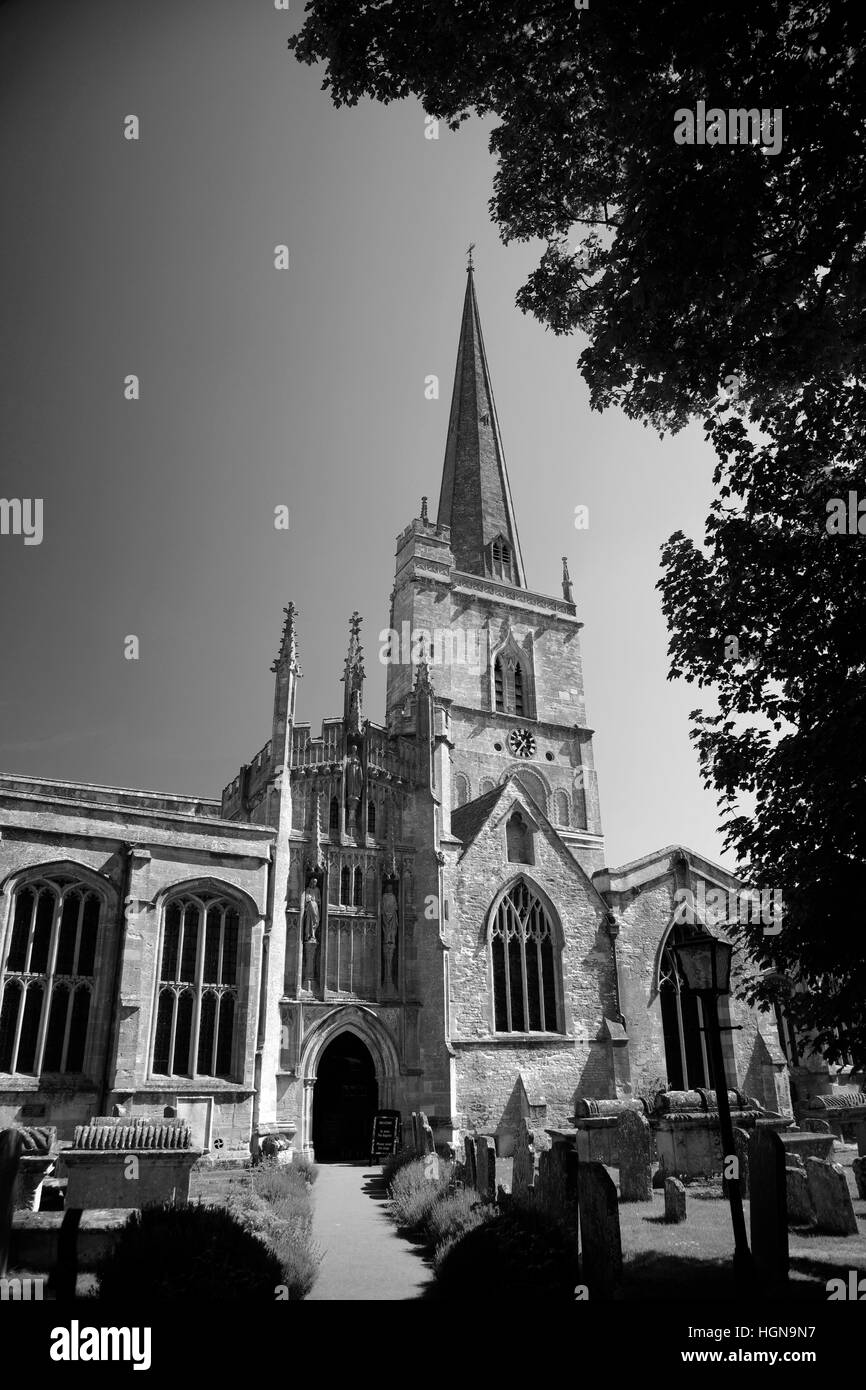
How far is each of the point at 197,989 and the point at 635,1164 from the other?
37.6 ft

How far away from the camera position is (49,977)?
2078cm

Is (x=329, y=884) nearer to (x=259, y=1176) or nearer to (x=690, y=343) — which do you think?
(x=259, y=1176)

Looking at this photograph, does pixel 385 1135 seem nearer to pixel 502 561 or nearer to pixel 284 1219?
pixel 284 1219

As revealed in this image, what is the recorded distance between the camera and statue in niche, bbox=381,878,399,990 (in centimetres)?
2534

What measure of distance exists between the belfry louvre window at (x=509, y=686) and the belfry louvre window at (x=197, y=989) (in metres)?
20.3

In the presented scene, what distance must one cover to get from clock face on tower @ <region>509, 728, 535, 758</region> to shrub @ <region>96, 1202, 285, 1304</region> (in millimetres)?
31233

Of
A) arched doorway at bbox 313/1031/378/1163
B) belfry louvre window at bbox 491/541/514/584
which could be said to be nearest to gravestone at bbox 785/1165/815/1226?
arched doorway at bbox 313/1031/378/1163

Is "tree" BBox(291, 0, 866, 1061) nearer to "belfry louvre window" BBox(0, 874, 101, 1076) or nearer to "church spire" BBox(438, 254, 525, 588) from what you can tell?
"belfry louvre window" BBox(0, 874, 101, 1076)

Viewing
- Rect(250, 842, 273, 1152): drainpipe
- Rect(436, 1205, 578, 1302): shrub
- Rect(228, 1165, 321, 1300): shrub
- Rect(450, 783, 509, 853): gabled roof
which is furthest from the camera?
Rect(450, 783, 509, 853): gabled roof

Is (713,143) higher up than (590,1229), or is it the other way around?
(713,143)

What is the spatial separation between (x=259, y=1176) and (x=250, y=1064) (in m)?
5.16

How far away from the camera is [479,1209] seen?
1166cm
